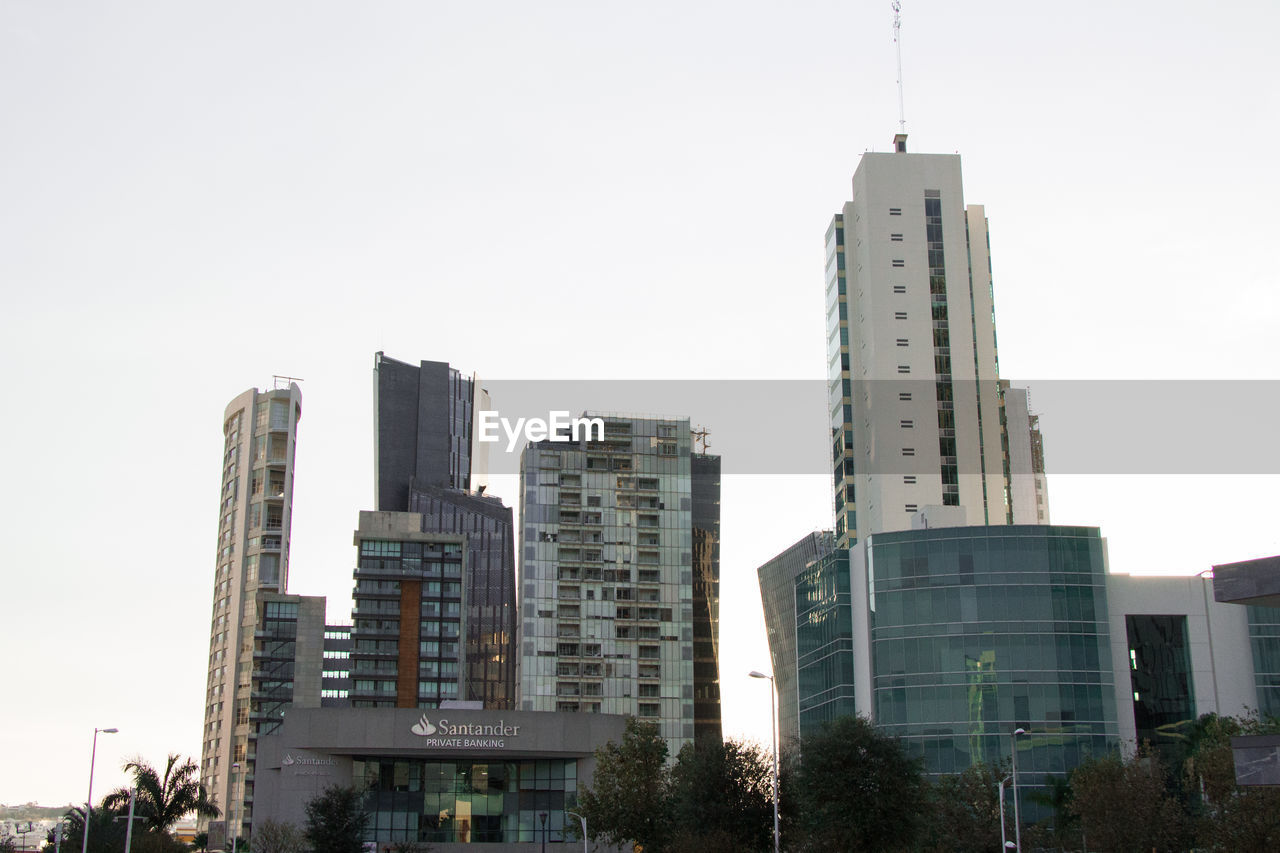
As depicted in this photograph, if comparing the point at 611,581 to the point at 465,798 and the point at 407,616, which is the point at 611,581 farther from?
the point at 465,798

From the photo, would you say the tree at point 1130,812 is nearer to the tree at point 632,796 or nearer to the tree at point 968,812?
the tree at point 968,812

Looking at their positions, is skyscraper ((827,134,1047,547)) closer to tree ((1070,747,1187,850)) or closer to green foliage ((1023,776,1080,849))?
green foliage ((1023,776,1080,849))

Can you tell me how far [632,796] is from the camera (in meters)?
84.8

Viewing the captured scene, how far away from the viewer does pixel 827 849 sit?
6962cm

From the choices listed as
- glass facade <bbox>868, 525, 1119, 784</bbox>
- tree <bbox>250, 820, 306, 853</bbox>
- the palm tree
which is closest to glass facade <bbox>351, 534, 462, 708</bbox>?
the palm tree

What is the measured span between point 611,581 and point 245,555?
50160mm

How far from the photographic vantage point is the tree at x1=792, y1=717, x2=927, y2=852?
6988 centimetres

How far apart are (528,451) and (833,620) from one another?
76.3m

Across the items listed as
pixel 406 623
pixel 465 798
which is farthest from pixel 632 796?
pixel 406 623

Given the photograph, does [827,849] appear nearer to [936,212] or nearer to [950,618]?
[950,618]

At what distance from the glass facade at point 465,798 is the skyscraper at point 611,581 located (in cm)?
7415

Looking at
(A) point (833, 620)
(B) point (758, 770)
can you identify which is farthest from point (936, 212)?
(B) point (758, 770)

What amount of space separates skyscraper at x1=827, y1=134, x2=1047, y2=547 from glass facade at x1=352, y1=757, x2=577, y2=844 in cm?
5270

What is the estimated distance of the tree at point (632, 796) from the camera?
8431 centimetres
